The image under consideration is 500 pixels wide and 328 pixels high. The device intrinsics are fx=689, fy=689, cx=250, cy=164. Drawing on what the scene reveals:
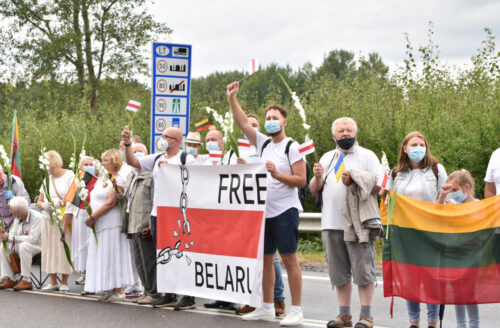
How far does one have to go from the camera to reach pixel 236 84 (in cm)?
737

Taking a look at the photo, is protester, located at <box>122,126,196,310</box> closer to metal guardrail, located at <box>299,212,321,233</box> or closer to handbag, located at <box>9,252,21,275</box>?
handbag, located at <box>9,252,21,275</box>

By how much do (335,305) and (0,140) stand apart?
62.7 ft

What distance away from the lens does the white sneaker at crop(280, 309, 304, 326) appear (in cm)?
728

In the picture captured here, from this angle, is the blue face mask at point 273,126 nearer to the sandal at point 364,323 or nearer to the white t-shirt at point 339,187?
the white t-shirt at point 339,187

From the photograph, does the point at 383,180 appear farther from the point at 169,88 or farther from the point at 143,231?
the point at 169,88

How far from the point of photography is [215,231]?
780 cm

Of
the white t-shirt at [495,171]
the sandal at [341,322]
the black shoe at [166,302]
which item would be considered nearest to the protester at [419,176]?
the sandal at [341,322]

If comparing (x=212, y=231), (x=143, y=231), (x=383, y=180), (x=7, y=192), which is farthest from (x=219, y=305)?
(x=7, y=192)

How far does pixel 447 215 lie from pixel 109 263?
4.78m

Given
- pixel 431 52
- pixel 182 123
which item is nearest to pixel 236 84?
pixel 182 123

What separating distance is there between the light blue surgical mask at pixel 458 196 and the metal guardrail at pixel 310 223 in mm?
6413

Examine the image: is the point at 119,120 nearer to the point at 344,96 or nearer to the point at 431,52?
the point at 344,96

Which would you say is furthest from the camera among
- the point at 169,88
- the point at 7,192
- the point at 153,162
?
the point at 169,88

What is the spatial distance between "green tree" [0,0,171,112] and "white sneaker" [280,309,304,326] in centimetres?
2604
